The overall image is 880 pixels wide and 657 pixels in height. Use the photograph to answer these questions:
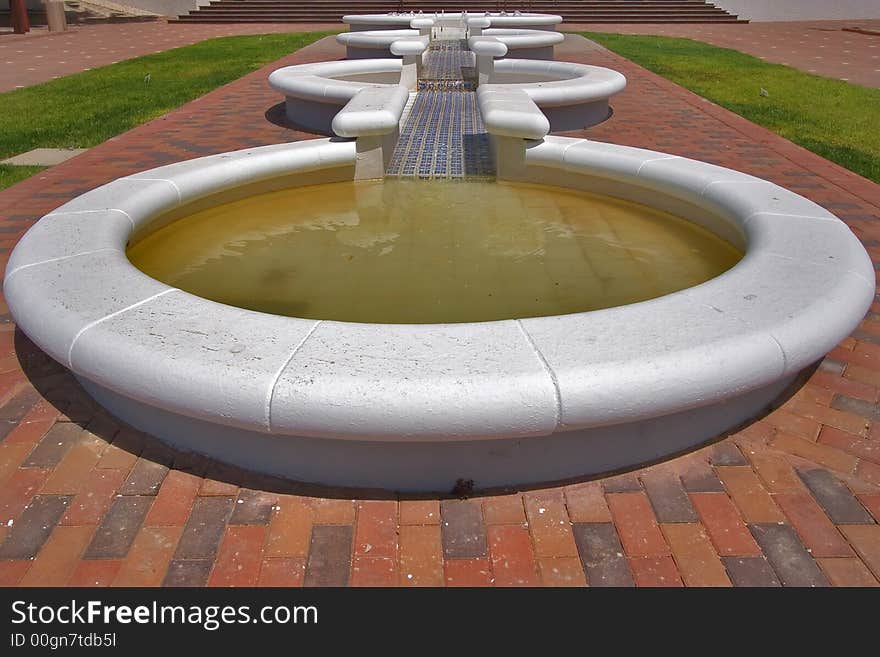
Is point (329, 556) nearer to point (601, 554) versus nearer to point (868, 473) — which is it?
point (601, 554)

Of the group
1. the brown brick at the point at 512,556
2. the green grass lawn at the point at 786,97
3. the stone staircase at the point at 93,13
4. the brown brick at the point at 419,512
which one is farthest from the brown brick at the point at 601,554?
the stone staircase at the point at 93,13

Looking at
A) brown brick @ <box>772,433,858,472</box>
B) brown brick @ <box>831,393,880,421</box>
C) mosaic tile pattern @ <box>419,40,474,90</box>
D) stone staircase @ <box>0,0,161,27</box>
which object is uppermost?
stone staircase @ <box>0,0,161,27</box>

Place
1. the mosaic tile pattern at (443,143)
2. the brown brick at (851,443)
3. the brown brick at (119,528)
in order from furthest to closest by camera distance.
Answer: the mosaic tile pattern at (443,143) < the brown brick at (851,443) < the brown brick at (119,528)

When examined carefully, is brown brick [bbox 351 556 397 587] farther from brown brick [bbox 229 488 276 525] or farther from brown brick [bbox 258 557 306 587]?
brown brick [bbox 229 488 276 525]

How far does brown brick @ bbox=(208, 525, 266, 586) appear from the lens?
97.0 inches

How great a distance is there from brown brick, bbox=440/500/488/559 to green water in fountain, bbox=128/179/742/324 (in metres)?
1.38

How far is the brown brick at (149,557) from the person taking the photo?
97.0 inches

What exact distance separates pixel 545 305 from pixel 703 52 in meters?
16.7

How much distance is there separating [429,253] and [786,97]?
9.86 metres

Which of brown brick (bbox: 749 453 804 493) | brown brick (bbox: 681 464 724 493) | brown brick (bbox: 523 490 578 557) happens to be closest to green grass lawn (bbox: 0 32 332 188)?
brown brick (bbox: 523 490 578 557)

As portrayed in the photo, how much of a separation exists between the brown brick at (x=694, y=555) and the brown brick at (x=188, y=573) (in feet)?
5.71

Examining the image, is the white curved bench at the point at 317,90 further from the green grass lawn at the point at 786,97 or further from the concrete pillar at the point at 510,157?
the green grass lawn at the point at 786,97

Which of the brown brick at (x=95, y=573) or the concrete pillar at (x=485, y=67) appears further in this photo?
the concrete pillar at (x=485, y=67)

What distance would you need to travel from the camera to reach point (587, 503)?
284 cm
